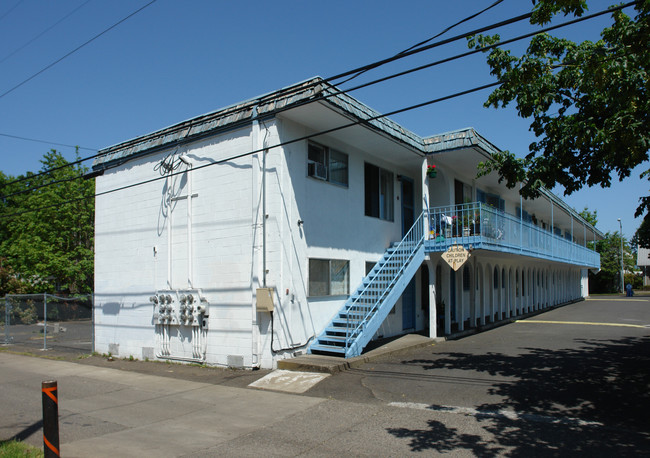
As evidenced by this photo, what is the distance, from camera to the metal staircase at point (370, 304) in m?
11.6

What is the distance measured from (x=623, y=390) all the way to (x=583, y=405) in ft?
4.44

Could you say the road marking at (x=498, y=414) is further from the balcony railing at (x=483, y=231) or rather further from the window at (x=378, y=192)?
the window at (x=378, y=192)

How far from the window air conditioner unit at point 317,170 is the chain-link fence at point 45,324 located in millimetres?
8162

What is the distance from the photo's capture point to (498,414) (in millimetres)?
7160

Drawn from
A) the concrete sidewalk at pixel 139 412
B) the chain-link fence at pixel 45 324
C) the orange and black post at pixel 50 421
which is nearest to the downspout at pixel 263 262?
the concrete sidewalk at pixel 139 412

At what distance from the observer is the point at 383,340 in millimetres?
14227

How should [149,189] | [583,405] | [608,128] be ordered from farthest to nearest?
[149,189], [608,128], [583,405]

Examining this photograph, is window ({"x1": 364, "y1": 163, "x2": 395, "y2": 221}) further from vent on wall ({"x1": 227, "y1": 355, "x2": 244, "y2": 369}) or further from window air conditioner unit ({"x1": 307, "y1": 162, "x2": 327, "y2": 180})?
vent on wall ({"x1": 227, "y1": 355, "x2": 244, "y2": 369})

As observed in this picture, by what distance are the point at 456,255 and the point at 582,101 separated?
4.93 meters

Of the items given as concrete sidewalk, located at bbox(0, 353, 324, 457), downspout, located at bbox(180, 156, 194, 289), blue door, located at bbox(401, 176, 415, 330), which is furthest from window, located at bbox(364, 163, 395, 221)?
concrete sidewalk, located at bbox(0, 353, 324, 457)

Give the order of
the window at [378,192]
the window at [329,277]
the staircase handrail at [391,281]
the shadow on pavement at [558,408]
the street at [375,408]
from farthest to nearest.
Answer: the window at [378,192], the window at [329,277], the staircase handrail at [391,281], the street at [375,408], the shadow on pavement at [558,408]

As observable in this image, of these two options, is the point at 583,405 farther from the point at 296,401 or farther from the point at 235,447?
the point at 235,447

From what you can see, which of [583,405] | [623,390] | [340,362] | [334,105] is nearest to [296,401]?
[340,362]

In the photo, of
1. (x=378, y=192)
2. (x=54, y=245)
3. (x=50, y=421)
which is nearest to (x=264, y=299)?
(x=50, y=421)
